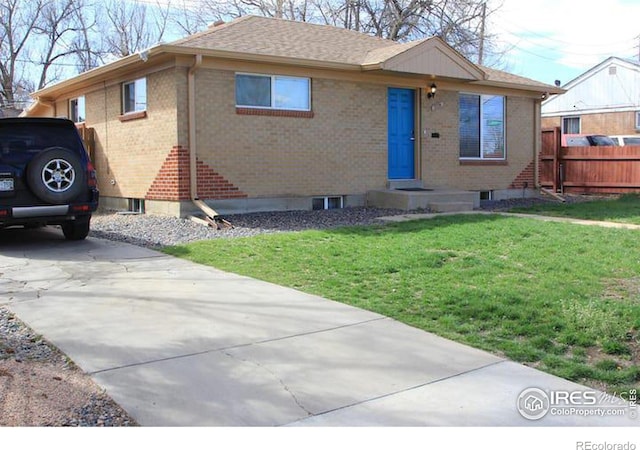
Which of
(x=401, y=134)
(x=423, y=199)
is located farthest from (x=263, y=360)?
(x=401, y=134)

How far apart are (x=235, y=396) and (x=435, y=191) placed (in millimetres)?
11782

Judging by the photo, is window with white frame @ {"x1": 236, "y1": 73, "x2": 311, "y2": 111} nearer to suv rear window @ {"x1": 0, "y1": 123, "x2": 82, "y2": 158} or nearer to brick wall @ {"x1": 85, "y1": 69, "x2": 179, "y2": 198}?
brick wall @ {"x1": 85, "y1": 69, "x2": 179, "y2": 198}

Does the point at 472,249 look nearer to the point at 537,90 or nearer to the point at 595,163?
the point at 537,90

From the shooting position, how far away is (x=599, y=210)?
568 inches

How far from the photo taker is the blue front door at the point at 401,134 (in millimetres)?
15953

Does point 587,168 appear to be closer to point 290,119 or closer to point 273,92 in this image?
point 290,119

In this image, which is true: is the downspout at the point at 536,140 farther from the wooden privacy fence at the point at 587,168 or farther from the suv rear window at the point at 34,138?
the suv rear window at the point at 34,138

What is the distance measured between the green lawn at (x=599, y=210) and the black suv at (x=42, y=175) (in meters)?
9.45

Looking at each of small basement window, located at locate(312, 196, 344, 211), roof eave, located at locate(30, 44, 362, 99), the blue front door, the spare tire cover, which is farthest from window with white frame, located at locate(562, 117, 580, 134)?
the spare tire cover

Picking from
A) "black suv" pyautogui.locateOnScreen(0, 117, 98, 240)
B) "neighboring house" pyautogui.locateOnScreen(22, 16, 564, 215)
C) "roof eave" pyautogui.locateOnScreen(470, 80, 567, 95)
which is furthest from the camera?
"roof eave" pyautogui.locateOnScreen(470, 80, 567, 95)

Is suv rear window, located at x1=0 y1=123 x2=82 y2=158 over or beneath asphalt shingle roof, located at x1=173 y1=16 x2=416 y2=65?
beneath

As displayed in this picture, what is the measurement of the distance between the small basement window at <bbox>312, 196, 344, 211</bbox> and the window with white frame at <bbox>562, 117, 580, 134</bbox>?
28517 mm

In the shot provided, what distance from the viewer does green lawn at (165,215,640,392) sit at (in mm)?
5285

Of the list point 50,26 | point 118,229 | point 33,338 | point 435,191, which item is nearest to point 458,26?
point 435,191
